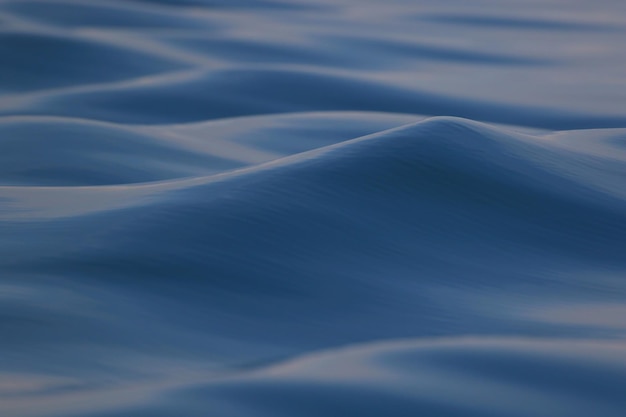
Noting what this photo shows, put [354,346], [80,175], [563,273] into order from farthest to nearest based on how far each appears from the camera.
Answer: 1. [80,175]
2. [563,273]
3. [354,346]

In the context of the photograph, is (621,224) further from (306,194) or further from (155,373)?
(155,373)

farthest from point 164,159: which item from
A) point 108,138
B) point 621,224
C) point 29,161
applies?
point 621,224

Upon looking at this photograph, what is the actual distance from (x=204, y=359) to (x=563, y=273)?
1.62 ft

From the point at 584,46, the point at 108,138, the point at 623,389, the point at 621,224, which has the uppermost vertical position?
the point at 584,46

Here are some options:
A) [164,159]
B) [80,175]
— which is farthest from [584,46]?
[80,175]

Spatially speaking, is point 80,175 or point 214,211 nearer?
point 214,211

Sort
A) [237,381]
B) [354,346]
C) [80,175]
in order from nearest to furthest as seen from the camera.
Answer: [237,381]
[354,346]
[80,175]

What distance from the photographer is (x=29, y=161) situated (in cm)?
199

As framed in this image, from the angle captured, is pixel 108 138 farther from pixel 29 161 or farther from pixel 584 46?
pixel 584 46

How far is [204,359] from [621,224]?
27.6 inches

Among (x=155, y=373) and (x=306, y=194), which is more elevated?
(x=306, y=194)

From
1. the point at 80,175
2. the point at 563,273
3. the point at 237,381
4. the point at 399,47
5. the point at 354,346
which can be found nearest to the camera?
the point at 237,381

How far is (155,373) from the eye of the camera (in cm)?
102

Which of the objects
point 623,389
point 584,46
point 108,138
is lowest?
point 623,389
